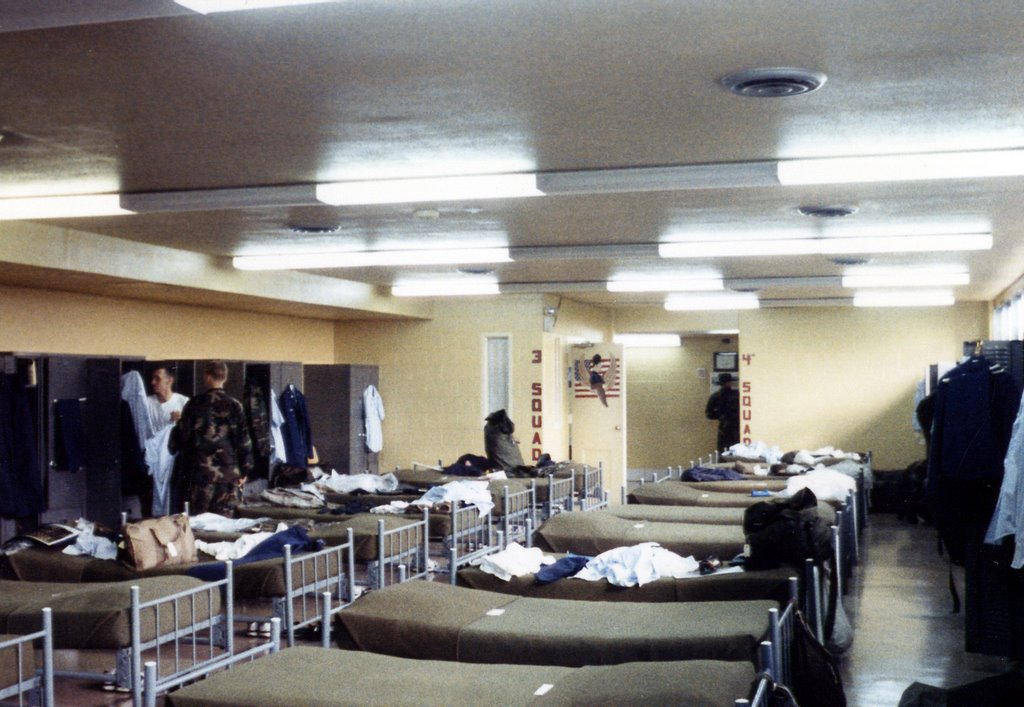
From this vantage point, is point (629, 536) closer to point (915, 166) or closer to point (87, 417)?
point (915, 166)

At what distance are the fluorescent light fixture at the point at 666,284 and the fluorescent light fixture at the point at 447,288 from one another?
4.62 feet

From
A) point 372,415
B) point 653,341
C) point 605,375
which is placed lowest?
point 372,415

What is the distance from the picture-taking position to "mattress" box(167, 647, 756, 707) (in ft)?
12.2

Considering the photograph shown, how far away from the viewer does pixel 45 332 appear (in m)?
9.34

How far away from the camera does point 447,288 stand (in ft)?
39.5

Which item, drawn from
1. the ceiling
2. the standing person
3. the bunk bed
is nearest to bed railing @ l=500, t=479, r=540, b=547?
the ceiling

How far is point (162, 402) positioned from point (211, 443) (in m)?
1.38

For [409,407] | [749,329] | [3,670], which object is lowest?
[3,670]

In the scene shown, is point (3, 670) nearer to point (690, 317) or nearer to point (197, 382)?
point (197, 382)

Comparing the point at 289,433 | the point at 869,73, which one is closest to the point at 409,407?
the point at 289,433

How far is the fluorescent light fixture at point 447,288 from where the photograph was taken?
11.8 metres

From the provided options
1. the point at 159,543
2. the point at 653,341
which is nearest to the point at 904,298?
the point at 653,341

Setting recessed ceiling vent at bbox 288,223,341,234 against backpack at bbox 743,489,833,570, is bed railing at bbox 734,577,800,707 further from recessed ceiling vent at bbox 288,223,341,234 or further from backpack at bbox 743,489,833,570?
recessed ceiling vent at bbox 288,223,341,234

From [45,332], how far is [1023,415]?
774 centimetres
